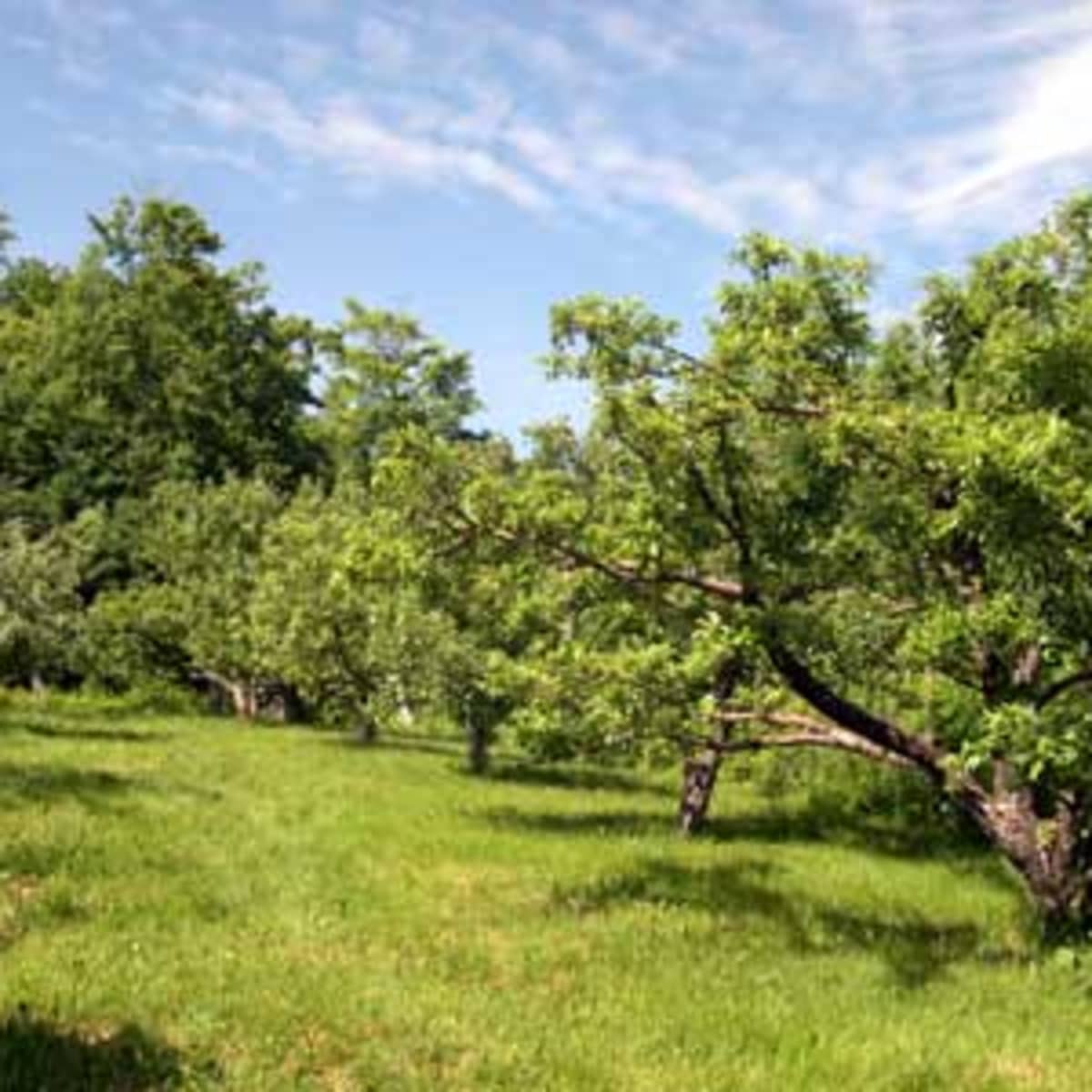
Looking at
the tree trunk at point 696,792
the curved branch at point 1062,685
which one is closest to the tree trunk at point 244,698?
the tree trunk at point 696,792

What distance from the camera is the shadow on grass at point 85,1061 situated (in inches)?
385

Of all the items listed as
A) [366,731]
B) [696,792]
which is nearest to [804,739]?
[696,792]

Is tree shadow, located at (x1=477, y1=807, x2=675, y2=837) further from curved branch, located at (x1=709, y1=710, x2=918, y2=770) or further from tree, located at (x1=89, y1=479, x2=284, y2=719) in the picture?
tree, located at (x1=89, y1=479, x2=284, y2=719)

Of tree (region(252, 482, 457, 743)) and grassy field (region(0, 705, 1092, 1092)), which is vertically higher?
tree (region(252, 482, 457, 743))

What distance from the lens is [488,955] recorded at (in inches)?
598

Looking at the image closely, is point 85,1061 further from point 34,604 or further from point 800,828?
point 34,604

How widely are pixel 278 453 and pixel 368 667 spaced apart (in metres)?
41.3

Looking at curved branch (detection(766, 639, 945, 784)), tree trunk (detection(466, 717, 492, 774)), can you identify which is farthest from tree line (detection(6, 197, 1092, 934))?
tree trunk (detection(466, 717, 492, 774))

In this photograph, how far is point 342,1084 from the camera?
10484 millimetres

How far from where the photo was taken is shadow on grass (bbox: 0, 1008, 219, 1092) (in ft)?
32.1

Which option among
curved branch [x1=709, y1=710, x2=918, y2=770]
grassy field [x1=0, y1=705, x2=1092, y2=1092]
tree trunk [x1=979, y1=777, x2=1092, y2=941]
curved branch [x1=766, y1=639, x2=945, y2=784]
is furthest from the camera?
curved branch [x1=709, y1=710, x2=918, y2=770]

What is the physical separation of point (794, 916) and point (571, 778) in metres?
18.4

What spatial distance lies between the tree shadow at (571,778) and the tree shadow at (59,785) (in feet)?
30.9

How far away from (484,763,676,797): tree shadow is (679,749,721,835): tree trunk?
7501 millimetres
